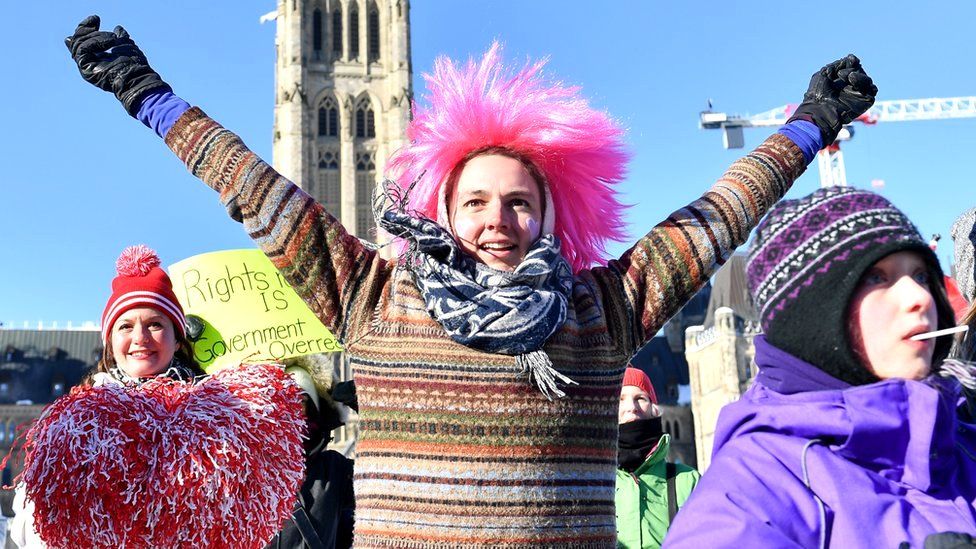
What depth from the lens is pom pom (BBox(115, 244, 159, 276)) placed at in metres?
3.37

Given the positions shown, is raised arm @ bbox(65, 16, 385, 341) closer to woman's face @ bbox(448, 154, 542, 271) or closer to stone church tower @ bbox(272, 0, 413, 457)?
woman's face @ bbox(448, 154, 542, 271)

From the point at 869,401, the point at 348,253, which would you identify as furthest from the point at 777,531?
the point at 348,253

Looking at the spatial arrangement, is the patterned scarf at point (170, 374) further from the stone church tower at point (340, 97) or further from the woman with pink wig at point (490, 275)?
the stone church tower at point (340, 97)

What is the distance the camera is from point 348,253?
2.63 metres

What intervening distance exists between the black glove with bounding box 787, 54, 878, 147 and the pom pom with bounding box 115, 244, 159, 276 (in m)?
2.13

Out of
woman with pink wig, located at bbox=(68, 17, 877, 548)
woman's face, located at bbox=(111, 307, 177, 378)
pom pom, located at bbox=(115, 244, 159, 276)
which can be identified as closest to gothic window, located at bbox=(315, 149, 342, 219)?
pom pom, located at bbox=(115, 244, 159, 276)

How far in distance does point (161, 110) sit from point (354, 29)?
51498 millimetres

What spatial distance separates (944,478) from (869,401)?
0.22 m

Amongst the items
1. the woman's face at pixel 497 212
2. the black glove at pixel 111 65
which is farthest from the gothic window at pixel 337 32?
the woman's face at pixel 497 212

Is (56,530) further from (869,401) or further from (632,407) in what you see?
(632,407)

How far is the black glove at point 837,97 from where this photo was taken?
275 centimetres

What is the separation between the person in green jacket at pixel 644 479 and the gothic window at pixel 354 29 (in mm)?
49211

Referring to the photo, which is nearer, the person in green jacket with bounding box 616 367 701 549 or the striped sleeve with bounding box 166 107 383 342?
the striped sleeve with bounding box 166 107 383 342

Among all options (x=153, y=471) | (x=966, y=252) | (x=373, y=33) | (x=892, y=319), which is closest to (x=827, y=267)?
(x=892, y=319)
